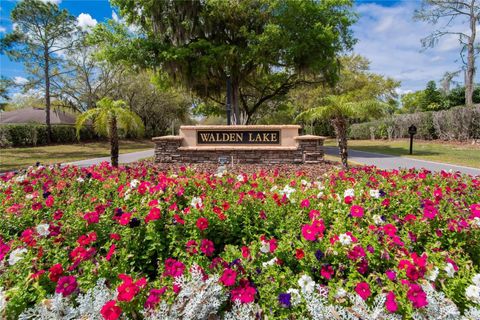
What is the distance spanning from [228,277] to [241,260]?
9.9 inches

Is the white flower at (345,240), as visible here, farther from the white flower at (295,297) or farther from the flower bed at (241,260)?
the white flower at (295,297)

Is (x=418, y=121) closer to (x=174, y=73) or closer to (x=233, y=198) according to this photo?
(x=174, y=73)

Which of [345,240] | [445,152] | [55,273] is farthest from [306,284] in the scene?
[445,152]

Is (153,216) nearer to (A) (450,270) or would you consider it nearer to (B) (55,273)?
(B) (55,273)

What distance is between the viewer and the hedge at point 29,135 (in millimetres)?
18078

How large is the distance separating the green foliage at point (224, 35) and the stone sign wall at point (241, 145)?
15.7 ft

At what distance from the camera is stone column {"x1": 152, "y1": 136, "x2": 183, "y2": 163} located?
1030 centimetres

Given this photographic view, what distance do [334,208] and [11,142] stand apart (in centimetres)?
2295

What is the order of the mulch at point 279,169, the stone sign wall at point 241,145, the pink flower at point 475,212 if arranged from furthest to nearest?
1. the stone sign wall at point 241,145
2. the mulch at point 279,169
3. the pink flower at point 475,212

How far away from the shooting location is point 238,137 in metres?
10.1

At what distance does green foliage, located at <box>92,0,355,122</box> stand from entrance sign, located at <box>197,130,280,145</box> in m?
4.76

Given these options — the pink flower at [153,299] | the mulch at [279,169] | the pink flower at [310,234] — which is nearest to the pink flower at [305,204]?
the pink flower at [310,234]

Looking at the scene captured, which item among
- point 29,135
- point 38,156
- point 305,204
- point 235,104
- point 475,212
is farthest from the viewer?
point 29,135

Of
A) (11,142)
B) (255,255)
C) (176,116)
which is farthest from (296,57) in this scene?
(176,116)
